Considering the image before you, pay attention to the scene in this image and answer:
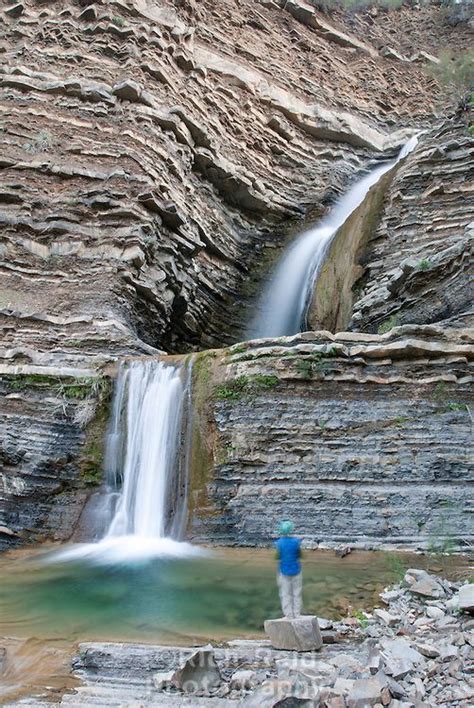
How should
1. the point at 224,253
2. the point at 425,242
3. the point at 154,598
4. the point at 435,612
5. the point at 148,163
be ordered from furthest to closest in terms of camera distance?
the point at 224,253 → the point at 148,163 → the point at 425,242 → the point at 154,598 → the point at 435,612

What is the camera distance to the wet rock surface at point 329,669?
3129mm

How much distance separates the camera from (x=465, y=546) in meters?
7.48

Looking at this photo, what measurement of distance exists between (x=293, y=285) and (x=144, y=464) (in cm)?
834

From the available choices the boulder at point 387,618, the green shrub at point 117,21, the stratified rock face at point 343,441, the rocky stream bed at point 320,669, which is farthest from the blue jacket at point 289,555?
the green shrub at point 117,21

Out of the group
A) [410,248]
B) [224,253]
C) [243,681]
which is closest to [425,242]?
[410,248]

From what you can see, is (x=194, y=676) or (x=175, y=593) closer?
(x=194, y=676)

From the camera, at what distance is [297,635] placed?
4.28 m

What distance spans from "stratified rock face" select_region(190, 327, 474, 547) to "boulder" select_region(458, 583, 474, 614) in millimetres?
3130

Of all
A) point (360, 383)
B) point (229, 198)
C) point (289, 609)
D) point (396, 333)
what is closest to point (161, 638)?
point (289, 609)

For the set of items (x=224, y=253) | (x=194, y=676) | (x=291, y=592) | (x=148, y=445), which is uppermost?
(x=224, y=253)

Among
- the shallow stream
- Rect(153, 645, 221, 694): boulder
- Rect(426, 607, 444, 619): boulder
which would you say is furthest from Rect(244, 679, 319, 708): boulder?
Rect(426, 607, 444, 619): boulder

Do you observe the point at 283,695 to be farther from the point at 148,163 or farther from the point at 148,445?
the point at 148,163

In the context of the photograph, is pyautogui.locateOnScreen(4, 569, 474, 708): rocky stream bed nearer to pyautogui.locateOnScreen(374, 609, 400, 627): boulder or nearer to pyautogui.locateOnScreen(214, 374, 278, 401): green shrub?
pyautogui.locateOnScreen(374, 609, 400, 627): boulder

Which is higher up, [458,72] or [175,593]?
[458,72]
